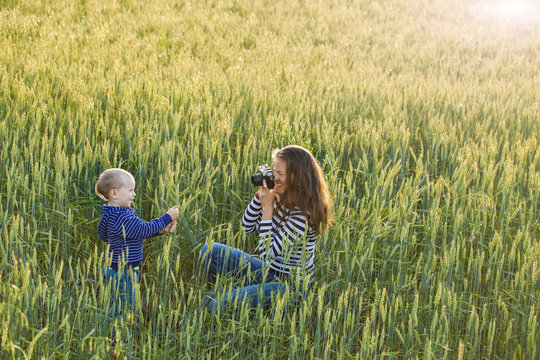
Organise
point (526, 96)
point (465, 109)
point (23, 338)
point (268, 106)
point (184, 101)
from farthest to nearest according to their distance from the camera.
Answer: point (526, 96) < point (465, 109) < point (268, 106) < point (184, 101) < point (23, 338)

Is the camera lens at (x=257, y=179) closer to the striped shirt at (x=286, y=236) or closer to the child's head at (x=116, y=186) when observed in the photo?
the striped shirt at (x=286, y=236)

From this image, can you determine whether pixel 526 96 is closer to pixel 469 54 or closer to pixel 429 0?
pixel 469 54

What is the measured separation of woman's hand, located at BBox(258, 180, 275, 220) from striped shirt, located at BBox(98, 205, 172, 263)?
1.51 feet

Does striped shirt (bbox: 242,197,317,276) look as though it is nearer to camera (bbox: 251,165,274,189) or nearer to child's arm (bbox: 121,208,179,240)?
camera (bbox: 251,165,274,189)

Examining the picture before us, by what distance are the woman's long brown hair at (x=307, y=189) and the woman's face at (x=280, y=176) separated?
18 millimetres

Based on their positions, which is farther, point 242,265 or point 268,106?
point 268,106

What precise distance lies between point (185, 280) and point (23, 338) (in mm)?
939

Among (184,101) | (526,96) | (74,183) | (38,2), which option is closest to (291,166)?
(74,183)

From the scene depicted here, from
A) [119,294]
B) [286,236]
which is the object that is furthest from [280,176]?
[119,294]

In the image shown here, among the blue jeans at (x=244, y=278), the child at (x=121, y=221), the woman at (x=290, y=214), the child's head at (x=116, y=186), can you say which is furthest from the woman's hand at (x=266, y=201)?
the child's head at (x=116, y=186)

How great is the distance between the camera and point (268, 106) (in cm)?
479

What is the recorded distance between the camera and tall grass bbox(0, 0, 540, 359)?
7.51 ft

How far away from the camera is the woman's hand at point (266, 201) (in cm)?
278

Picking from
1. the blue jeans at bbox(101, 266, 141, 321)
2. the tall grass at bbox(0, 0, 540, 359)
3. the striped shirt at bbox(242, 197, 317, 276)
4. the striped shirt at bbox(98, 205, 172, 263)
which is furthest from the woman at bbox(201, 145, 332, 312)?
the blue jeans at bbox(101, 266, 141, 321)
